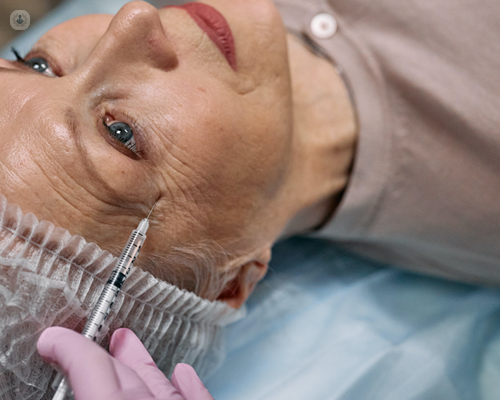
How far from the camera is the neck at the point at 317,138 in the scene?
1.05 meters

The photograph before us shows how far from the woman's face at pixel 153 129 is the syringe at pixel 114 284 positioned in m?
0.05

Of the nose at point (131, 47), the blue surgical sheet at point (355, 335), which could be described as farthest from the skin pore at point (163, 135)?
the blue surgical sheet at point (355, 335)

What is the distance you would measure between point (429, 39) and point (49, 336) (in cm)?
111

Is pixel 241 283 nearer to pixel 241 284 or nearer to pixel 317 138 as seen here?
pixel 241 284

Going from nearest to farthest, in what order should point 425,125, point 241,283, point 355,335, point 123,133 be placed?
point 123,133
point 241,283
point 425,125
point 355,335

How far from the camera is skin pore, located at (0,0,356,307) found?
72 centimetres

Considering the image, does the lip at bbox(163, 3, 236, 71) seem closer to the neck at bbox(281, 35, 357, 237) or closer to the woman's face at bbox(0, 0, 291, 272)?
the woman's face at bbox(0, 0, 291, 272)

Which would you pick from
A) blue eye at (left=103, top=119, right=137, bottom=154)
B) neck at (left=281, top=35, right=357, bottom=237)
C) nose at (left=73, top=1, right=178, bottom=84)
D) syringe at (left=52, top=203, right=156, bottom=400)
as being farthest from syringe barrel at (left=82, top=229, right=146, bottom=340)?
neck at (left=281, top=35, right=357, bottom=237)

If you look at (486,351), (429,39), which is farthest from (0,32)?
(486,351)

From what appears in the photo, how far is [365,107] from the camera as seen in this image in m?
1.15

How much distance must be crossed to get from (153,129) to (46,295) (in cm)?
33

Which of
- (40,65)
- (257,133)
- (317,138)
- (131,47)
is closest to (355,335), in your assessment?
(317,138)

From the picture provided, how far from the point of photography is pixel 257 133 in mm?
867

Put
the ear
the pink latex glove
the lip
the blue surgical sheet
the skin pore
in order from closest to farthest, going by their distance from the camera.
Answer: the pink latex glove, the skin pore, the lip, the ear, the blue surgical sheet
